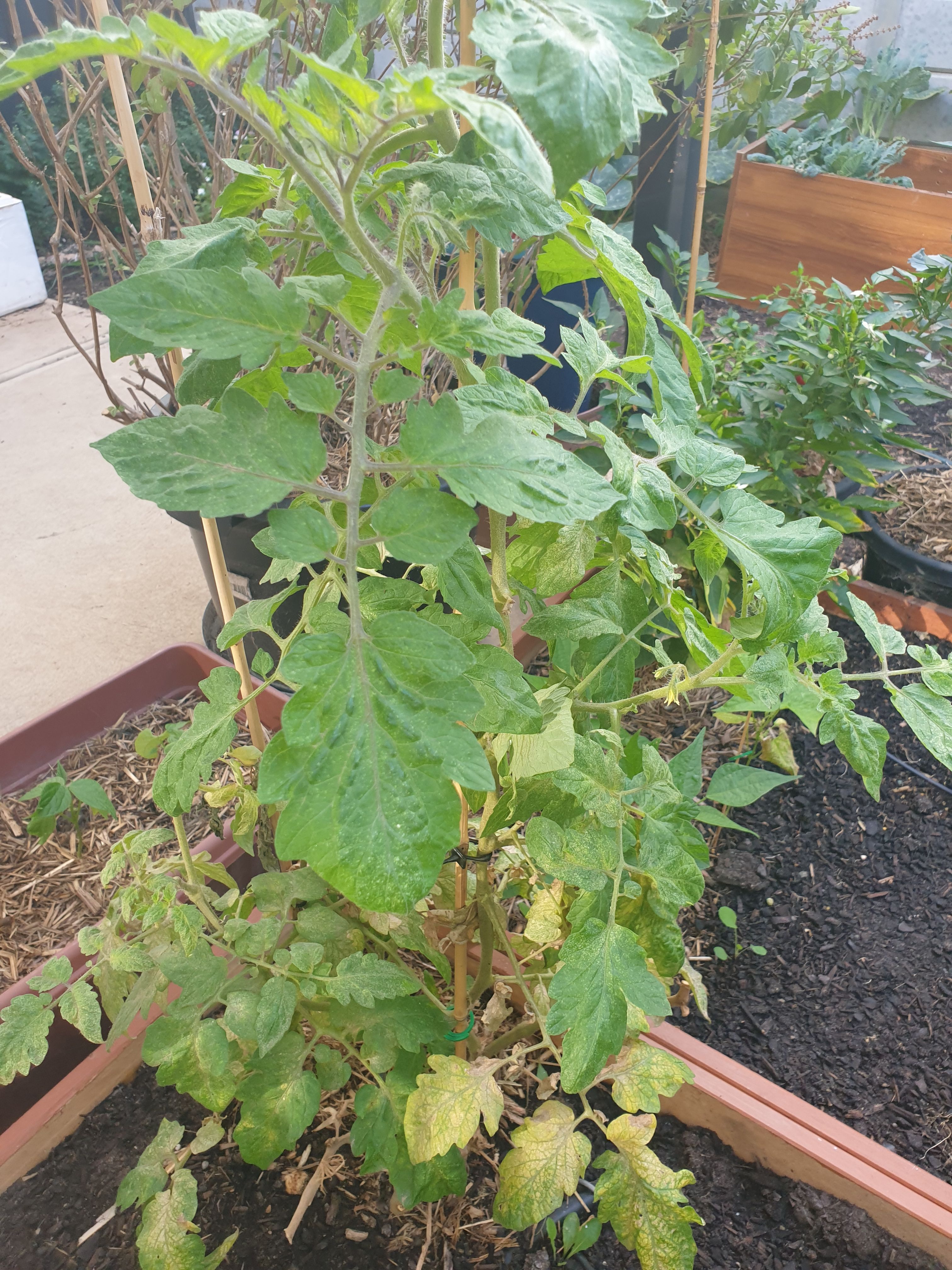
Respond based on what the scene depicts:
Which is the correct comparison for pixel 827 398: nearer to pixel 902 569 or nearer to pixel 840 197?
pixel 902 569

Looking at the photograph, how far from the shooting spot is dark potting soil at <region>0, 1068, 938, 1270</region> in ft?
3.04

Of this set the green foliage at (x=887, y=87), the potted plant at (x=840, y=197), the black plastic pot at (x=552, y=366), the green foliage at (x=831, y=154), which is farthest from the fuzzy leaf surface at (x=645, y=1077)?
the green foliage at (x=887, y=87)

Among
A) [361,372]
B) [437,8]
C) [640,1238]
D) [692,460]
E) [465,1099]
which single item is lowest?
[640,1238]

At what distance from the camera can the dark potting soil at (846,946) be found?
115cm

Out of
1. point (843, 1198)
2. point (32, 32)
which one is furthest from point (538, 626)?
point (32, 32)

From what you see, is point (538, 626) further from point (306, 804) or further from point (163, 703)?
point (163, 703)

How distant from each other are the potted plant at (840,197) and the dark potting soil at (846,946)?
193cm

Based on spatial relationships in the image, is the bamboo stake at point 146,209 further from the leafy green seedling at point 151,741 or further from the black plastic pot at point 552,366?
the black plastic pot at point 552,366

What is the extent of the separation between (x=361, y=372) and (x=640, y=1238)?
28.9 inches

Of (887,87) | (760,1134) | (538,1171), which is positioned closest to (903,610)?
(760,1134)

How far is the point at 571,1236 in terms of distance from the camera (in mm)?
917

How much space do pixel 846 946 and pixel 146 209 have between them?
1.28m

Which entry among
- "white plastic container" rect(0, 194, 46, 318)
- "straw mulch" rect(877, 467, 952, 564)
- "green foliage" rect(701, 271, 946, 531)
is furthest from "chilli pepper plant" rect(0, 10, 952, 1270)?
"white plastic container" rect(0, 194, 46, 318)

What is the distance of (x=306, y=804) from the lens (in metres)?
0.50
